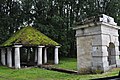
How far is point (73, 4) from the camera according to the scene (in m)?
36.2

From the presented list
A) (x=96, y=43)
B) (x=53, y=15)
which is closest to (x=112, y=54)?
(x=96, y=43)

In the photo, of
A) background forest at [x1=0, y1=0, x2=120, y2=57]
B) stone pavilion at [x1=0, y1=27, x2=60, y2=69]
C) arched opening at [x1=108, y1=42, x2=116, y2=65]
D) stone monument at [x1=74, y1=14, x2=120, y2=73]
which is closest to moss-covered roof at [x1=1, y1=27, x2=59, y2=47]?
stone pavilion at [x1=0, y1=27, x2=60, y2=69]

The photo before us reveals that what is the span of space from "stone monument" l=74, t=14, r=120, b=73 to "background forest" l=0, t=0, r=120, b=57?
17.5 metres

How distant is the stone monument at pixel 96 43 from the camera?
11.3 meters

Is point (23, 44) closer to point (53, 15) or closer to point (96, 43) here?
point (53, 15)

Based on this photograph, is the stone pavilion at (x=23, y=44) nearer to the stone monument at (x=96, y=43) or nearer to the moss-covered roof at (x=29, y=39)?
the moss-covered roof at (x=29, y=39)

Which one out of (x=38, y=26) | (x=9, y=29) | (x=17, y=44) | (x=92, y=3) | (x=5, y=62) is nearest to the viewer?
(x=17, y=44)

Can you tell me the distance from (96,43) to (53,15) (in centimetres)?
2239

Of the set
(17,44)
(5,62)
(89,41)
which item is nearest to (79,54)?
(89,41)

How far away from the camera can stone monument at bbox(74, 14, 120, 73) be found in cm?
1129

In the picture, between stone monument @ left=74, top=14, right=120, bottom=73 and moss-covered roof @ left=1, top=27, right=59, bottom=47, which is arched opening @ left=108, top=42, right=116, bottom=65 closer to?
stone monument @ left=74, top=14, right=120, bottom=73

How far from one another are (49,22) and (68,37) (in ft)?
13.4

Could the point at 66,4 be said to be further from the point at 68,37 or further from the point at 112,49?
the point at 112,49

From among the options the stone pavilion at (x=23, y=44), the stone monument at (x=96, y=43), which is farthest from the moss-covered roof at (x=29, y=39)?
the stone monument at (x=96, y=43)
